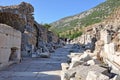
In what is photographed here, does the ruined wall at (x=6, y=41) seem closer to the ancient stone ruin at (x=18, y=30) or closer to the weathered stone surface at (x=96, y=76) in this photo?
the ancient stone ruin at (x=18, y=30)

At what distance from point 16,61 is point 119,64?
24.4 ft

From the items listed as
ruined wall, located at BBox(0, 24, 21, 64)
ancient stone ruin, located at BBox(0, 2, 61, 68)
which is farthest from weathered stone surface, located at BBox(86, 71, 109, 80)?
ancient stone ruin, located at BBox(0, 2, 61, 68)

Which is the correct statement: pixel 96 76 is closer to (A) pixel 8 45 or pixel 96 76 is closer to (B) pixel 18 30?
(A) pixel 8 45

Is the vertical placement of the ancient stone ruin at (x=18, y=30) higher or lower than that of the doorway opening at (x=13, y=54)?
higher

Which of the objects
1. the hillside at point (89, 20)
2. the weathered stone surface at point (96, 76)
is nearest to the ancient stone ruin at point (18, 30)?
the weathered stone surface at point (96, 76)

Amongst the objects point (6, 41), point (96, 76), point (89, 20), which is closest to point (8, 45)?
point (6, 41)

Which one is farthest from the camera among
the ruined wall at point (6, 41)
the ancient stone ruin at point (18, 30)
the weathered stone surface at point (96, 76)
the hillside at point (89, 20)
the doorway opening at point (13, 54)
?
the hillside at point (89, 20)

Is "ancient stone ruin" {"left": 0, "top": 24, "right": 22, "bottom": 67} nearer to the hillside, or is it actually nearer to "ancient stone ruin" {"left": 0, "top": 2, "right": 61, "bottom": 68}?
"ancient stone ruin" {"left": 0, "top": 2, "right": 61, "bottom": 68}

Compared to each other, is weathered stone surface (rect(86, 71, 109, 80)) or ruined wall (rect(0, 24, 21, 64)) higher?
ruined wall (rect(0, 24, 21, 64))

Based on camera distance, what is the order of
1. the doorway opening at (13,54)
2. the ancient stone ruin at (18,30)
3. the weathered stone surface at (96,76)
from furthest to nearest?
the doorway opening at (13,54), the ancient stone ruin at (18,30), the weathered stone surface at (96,76)

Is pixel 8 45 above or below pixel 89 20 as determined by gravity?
below

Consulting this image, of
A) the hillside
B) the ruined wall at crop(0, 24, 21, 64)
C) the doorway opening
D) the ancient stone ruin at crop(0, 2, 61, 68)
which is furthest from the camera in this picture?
the hillside

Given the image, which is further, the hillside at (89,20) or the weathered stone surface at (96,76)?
the hillside at (89,20)

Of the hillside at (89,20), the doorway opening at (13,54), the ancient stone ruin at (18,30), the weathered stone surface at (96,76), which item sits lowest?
the weathered stone surface at (96,76)
